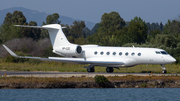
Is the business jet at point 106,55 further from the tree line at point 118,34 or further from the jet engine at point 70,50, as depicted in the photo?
the tree line at point 118,34

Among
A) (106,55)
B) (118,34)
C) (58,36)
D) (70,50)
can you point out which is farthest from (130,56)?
(118,34)

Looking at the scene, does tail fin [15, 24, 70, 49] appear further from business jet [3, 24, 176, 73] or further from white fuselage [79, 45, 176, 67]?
white fuselage [79, 45, 176, 67]

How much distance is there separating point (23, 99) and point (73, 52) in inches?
634

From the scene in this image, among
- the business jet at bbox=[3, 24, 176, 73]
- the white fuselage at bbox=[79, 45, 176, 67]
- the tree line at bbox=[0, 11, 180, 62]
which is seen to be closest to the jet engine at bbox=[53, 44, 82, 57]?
the business jet at bbox=[3, 24, 176, 73]

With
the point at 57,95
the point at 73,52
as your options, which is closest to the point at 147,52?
the point at 73,52

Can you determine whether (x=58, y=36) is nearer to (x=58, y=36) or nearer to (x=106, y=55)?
(x=58, y=36)

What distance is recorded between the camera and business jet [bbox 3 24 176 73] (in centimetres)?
3350

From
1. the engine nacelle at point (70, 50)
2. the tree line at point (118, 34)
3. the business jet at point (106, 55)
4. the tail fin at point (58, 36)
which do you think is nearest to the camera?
the business jet at point (106, 55)

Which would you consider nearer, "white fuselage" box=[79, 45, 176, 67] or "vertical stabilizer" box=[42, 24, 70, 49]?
"white fuselage" box=[79, 45, 176, 67]

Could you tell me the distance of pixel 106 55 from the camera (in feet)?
117

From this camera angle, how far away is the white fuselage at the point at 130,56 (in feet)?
109

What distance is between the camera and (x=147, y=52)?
33.8 m

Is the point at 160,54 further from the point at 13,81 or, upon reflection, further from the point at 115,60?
the point at 13,81

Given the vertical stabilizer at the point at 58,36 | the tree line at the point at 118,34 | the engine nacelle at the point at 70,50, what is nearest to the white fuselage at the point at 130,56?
the engine nacelle at the point at 70,50
